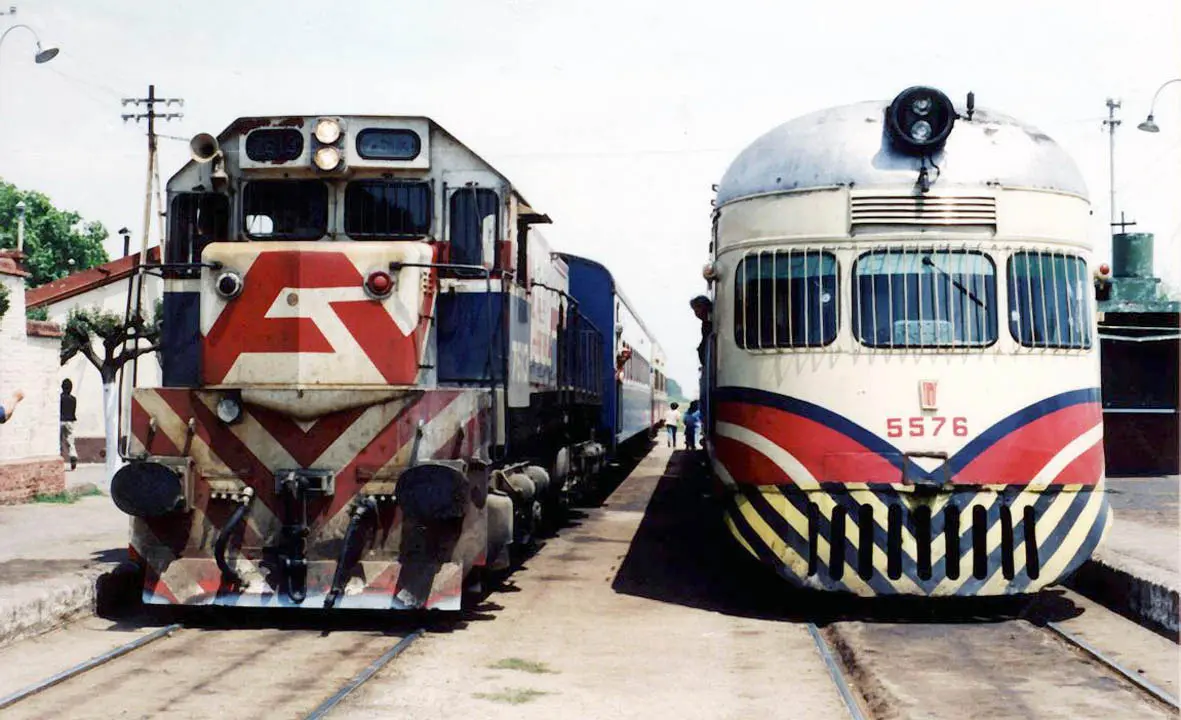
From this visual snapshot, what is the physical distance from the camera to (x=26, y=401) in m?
16.4

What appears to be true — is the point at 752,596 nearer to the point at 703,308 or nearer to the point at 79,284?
the point at 703,308

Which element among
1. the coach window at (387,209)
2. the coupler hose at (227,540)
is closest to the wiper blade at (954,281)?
the coach window at (387,209)

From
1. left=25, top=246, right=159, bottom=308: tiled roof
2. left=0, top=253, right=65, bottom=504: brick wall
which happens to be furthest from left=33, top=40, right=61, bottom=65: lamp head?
left=25, top=246, right=159, bottom=308: tiled roof

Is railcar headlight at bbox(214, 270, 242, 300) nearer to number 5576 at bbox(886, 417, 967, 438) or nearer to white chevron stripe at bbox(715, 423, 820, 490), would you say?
white chevron stripe at bbox(715, 423, 820, 490)

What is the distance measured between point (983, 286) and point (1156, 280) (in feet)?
63.1

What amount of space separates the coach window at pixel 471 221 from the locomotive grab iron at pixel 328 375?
0.01 metres

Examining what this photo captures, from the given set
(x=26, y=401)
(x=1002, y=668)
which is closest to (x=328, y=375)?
(x=1002, y=668)

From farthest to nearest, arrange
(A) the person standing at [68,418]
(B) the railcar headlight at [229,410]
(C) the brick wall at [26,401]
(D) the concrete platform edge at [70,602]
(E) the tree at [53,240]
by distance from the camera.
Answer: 1. (E) the tree at [53,240]
2. (A) the person standing at [68,418]
3. (C) the brick wall at [26,401]
4. (B) the railcar headlight at [229,410]
5. (D) the concrete platform edge at [70,602]

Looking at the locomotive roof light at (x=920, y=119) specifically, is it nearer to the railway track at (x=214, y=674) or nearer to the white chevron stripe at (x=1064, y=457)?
the white chevron stripe at (x=1064, y=457)

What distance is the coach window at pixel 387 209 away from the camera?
864 centimetres

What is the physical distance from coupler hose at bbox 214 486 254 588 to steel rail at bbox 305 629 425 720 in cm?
119

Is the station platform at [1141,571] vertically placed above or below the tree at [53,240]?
below

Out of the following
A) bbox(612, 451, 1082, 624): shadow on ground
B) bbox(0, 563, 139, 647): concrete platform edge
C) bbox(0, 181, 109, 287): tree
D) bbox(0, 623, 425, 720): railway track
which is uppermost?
bbox(0, 181, 109, 287): tree

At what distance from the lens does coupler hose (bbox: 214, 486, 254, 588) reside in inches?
304
